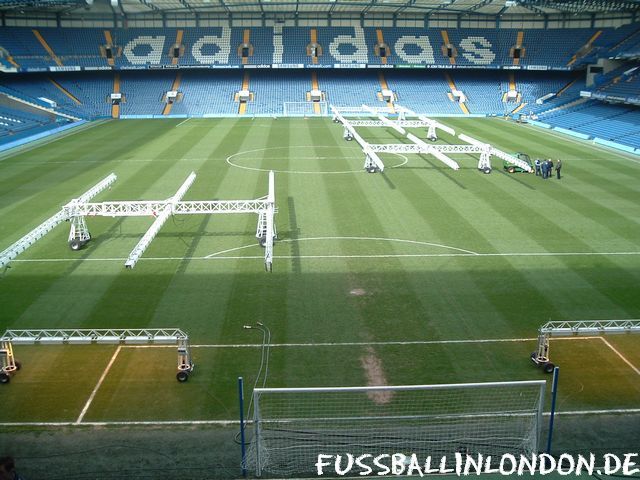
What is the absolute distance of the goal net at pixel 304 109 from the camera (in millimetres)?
61625

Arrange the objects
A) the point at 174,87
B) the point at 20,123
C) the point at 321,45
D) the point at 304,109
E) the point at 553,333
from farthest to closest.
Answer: the point at 321,45, the point at 174,87, the point at 304,109, the point at 20,123, the point at 553,333

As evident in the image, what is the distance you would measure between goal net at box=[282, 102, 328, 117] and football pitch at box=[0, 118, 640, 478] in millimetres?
30774

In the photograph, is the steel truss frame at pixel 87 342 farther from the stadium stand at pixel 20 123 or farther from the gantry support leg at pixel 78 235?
the stadium stand at pixel 20 123

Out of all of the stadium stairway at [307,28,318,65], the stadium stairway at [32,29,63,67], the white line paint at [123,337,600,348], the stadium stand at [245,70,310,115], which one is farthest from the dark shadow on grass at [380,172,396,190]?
the stadium stairway at [32,29,63,67]

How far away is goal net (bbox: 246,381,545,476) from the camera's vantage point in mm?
10070

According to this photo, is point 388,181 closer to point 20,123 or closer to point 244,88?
point 20,123

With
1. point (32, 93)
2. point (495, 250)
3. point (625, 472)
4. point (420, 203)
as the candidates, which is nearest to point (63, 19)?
point (32, 93)

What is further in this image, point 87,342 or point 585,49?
point 585,49

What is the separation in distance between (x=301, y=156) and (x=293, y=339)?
24.4m

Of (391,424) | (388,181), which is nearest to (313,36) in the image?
(388,181)

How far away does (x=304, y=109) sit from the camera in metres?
62.5

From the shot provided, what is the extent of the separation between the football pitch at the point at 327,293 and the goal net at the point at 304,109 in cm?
3077

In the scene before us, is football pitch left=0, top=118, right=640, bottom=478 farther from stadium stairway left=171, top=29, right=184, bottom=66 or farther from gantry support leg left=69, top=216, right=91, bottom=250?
stadium stairway left=171, top=29, right=184, bottom=66

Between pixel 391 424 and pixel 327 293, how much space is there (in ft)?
20.8
